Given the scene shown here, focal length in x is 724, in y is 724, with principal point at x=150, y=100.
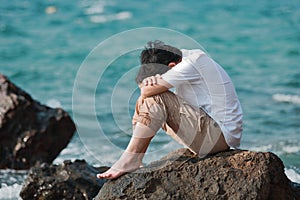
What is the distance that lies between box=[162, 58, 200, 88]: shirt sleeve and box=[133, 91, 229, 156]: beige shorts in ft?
0.33

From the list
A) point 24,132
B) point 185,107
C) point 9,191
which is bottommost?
point 9,191

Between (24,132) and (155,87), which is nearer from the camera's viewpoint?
(155,87)

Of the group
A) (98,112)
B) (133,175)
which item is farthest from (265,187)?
(98,112)

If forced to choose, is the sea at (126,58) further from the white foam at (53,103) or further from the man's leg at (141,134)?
the man's leg at (141,134)

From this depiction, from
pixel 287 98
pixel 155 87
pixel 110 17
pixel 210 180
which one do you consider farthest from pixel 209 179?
pixel 110 17

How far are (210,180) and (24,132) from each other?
3.25 metres

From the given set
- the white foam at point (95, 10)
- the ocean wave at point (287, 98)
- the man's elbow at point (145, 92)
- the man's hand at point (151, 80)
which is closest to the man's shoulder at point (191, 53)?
the man's hand at point (151, 80)

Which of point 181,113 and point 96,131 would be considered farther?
point 96,131

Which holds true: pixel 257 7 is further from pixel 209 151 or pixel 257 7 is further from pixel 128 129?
pixel 209 151

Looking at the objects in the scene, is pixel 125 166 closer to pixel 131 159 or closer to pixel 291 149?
pixel 131 159

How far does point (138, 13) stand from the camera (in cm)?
1833

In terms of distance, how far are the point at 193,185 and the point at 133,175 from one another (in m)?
0.41

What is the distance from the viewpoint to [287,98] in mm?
10695

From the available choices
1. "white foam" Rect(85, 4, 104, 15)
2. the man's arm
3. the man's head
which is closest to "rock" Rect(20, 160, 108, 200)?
the man's head
